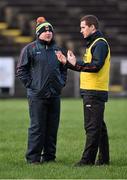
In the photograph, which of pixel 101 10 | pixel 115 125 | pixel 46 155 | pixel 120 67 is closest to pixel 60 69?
pixel 46 155

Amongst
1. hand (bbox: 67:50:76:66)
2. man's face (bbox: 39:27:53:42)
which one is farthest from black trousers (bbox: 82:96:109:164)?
man's face (bbox: 39:27:53:42)

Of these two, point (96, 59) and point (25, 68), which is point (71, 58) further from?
point (25, 68)

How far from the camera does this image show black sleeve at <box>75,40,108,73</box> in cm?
990

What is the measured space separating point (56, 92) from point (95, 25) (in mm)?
1137

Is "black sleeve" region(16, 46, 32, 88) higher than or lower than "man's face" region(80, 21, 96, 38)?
lower

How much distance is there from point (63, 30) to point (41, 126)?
28414mm

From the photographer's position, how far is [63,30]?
38750 millimetres

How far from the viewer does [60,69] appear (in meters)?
10.8

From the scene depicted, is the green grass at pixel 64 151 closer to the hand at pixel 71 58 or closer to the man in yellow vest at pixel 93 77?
the man in yellow vest at pixel 93 77

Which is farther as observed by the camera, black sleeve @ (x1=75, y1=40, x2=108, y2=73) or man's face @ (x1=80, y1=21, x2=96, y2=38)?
man's face @ (x1=80, y1=21, x2=96, y2=38)

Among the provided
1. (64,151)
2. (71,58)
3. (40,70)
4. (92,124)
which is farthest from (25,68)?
(64,151)

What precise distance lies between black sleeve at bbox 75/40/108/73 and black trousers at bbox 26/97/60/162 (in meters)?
0.93

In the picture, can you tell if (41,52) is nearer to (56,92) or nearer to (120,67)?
(56,92)

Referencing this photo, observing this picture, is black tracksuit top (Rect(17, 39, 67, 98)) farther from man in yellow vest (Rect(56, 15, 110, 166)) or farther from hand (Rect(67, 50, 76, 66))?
hand (Rect(67, 50, 76, 66))
